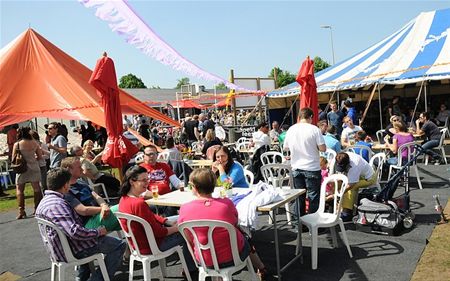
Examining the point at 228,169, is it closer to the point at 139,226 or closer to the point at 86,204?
the point at 139,226

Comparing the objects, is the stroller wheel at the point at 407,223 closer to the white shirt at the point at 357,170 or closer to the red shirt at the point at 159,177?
the white shirt at the point at 357,170

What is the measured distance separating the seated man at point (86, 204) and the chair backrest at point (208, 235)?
101 centimetres

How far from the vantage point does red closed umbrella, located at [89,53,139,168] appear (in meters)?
5.51

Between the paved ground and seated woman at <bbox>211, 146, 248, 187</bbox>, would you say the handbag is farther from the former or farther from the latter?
seated woman at <bbox>211, 146, 248, 187</bbox>

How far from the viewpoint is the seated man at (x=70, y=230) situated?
10.3ft

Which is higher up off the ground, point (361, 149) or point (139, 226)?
point (361, 149)

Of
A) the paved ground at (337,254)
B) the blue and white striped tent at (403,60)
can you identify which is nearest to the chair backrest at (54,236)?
the paved ground at (337,254)

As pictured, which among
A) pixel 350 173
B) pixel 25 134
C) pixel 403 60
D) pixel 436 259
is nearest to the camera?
pixel 436 259

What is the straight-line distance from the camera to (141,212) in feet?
10.5

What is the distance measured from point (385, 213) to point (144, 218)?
109 inches

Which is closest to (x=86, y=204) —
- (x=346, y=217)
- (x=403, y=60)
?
(x=346, y=217)

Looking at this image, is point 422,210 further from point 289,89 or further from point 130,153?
point 289,89

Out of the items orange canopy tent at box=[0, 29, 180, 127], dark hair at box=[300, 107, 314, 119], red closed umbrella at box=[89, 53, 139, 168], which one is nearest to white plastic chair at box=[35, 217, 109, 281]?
red closed umbrella at box=[89, 53, 139, 168]

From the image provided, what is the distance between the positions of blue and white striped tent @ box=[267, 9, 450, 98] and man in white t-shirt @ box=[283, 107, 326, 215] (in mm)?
6152
